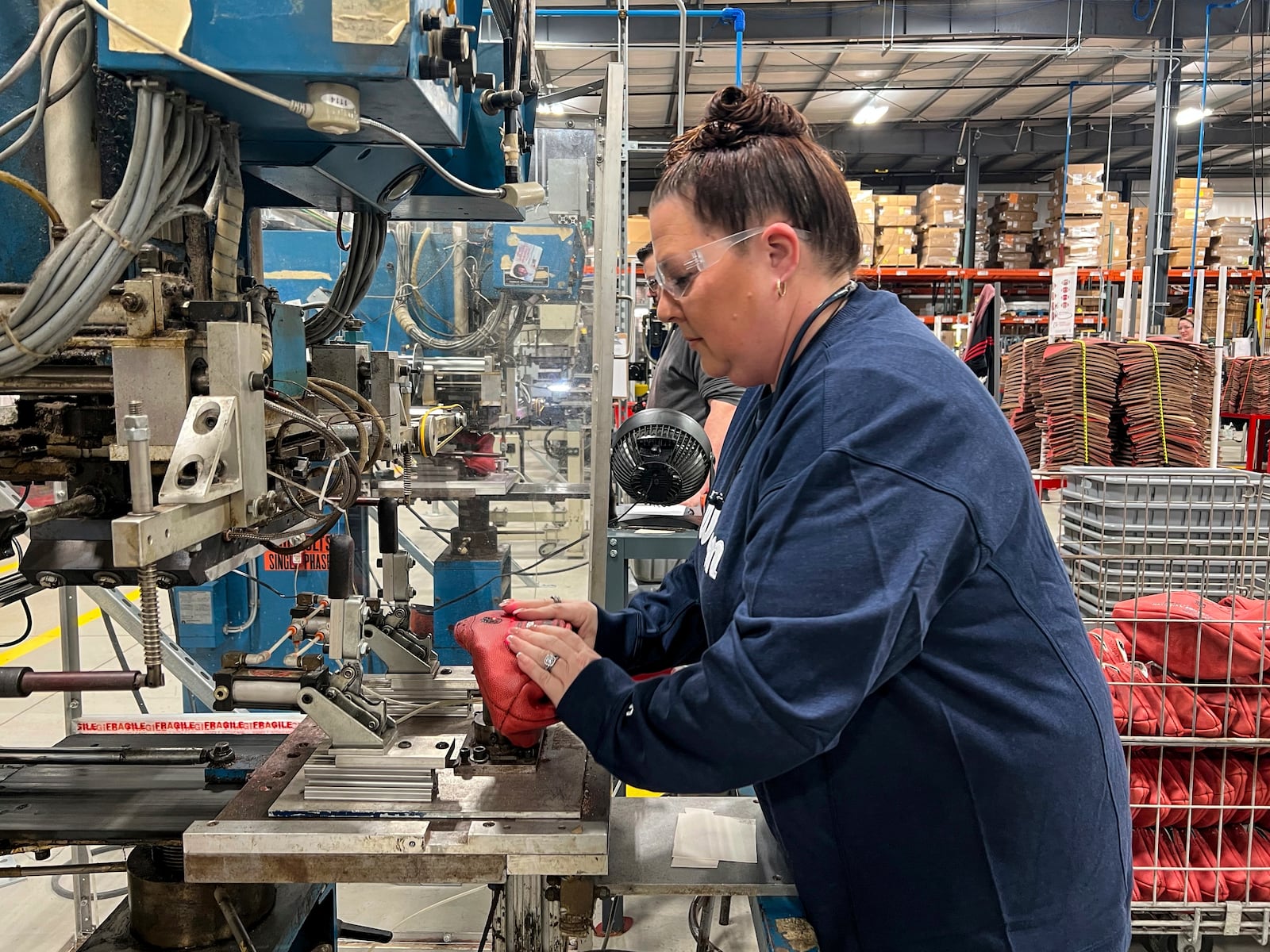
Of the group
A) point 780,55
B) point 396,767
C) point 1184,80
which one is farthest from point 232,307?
point 1184,80

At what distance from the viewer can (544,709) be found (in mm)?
1201

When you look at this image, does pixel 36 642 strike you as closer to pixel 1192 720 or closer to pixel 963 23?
pixel 1192 720

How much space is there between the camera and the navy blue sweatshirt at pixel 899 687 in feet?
2.95

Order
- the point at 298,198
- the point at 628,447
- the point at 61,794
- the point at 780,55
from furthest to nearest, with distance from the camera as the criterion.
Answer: the point at 780,55 < the point at 628,447 < the point at 298,198 < the point at 61,794

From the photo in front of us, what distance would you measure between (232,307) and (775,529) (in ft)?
2.56

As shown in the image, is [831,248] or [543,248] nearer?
[831,248]

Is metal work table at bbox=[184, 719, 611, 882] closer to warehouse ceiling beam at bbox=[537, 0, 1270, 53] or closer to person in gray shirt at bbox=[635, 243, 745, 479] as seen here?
person in gray shirt at bbox=[635, 243, 745, 479]

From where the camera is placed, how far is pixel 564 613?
4.69ft

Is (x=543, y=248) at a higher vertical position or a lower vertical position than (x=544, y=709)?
higher

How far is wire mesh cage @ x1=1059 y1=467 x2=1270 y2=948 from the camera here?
6.39 ft

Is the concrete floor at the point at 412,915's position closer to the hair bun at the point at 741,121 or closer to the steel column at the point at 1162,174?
the hair bun at the point at 741,121

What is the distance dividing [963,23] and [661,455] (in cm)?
616

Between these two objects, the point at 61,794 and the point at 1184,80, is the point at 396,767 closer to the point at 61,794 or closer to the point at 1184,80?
the point at 61,794

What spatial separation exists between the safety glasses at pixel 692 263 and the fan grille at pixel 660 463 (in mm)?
1136
